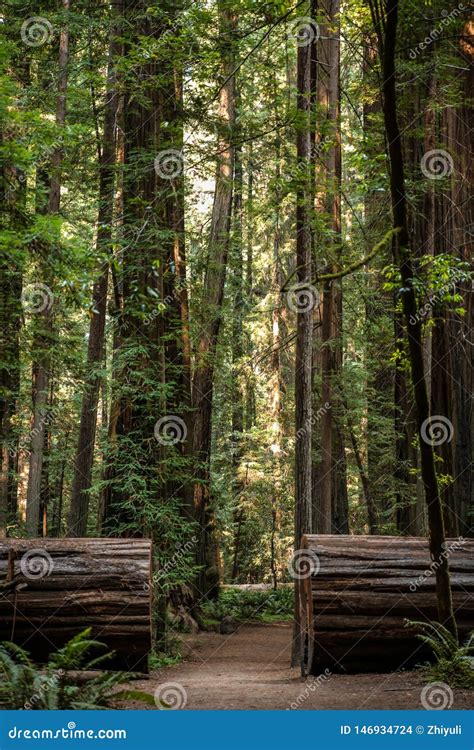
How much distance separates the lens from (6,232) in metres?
9.66

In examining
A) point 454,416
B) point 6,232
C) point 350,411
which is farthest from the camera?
point 350,411

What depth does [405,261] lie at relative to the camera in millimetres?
7730

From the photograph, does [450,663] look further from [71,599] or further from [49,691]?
[71,599]

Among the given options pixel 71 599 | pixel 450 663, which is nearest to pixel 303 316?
pixel 71 599

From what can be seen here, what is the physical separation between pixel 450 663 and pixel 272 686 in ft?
6.68

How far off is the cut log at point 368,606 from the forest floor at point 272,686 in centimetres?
28

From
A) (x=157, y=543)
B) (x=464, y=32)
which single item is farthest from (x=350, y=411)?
(x=464, y=32)

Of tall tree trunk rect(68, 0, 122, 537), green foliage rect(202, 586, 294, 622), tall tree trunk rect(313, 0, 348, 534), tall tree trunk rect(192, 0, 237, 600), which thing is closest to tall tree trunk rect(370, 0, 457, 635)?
tall tree trunk rect(313, 0, 348, 534)

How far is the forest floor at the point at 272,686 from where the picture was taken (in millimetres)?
7441

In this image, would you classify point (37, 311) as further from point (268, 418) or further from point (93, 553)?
point (268, 418)

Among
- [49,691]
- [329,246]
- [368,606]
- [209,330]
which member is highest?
[329,246]

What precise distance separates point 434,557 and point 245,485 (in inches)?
707

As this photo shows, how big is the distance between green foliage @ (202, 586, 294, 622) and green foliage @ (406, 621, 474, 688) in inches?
447

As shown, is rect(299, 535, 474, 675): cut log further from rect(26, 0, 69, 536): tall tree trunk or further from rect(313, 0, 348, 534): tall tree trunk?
rect(26, 0, 69, 536): tall tree trunk
